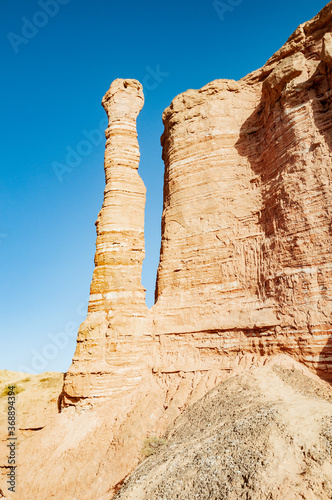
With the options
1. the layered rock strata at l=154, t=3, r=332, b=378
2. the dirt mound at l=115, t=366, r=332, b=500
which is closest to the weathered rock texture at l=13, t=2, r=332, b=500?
the layered rock strata at l=154, t=3, r=332, b=378

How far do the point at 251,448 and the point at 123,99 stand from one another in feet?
58.0

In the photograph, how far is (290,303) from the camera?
38.9 feet

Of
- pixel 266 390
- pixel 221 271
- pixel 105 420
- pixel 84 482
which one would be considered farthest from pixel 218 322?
pixel 84 482

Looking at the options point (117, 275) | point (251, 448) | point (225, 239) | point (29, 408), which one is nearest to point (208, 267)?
point (225, 239)

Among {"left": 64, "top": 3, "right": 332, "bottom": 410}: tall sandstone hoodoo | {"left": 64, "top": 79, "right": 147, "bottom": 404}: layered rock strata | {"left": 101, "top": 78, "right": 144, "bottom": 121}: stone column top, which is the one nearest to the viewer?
{"left": 64, "top": 3, "right": 332, "bottom": 410}: tall sandstone hoodoo

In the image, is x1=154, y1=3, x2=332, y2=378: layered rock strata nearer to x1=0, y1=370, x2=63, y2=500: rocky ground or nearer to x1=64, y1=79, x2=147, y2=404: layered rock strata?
x1=64, y1=79, x2=147, y2=404: layered rock strata

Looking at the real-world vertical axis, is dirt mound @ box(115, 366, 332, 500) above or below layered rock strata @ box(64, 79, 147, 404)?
below

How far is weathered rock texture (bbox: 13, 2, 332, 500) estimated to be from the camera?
11.5 meters

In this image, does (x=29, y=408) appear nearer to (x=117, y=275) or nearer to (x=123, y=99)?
(x=117, y=275)

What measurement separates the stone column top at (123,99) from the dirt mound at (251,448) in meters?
14.9

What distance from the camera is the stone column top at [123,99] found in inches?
731

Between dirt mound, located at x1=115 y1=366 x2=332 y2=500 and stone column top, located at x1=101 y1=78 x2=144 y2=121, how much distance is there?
48.9ft

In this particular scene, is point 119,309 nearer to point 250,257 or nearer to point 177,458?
point 250,257

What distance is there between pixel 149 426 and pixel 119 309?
491 cm
